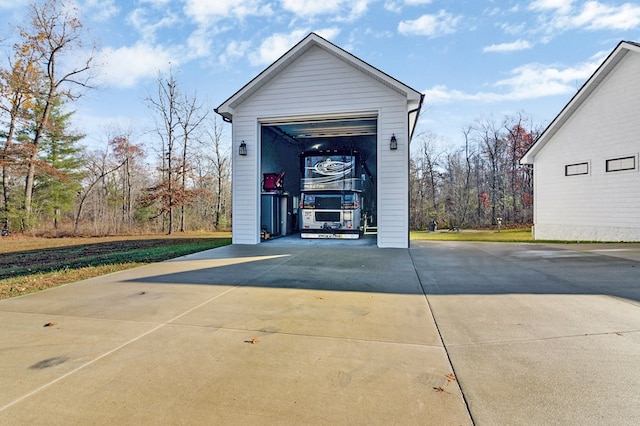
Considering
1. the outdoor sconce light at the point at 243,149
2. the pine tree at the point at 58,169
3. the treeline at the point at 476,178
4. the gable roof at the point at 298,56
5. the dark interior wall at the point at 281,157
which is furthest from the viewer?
the treeline at the point at 476,178

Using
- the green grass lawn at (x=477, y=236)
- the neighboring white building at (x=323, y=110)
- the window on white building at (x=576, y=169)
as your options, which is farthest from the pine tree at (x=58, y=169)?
the window on white building at (x=576, y=169)

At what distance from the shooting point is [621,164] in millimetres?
11859

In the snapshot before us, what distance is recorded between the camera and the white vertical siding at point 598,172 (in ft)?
37.7

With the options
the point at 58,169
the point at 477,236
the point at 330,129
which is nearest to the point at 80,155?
the point at 58,169

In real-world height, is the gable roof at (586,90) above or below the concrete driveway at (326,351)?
above

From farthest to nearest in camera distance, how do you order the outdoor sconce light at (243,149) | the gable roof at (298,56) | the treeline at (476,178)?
the treeline at (476,178)
the outdoor sconce light at (243,149)
the gable roof at (298,56)

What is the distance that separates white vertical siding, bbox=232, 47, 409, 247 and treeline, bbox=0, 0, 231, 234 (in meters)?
12.1

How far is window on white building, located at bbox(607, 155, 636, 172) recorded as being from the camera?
11430 mm

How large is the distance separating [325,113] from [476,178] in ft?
87.8

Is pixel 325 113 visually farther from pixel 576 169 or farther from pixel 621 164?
pixel 576 169

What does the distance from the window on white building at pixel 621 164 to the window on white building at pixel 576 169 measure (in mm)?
1015

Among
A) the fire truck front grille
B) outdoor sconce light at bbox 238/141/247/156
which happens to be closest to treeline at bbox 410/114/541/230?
the fire truck front grille

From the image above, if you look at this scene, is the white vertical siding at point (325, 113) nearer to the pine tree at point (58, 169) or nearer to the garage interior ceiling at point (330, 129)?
the garage interior ceiling at point (330, 129)

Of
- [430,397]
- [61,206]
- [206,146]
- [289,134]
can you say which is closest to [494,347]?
[430,397]
